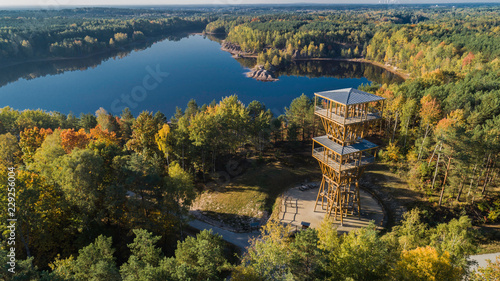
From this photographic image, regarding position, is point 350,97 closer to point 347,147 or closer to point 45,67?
point 347,147

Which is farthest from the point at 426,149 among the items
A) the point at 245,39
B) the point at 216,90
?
the point at 245,39

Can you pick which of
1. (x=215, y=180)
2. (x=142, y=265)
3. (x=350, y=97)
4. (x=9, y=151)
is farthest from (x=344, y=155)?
(x=9, y=151)

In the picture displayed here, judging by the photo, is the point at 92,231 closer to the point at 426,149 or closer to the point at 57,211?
the point at 57,211

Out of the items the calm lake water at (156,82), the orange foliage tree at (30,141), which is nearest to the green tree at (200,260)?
the orange foliage tree at (30,141)

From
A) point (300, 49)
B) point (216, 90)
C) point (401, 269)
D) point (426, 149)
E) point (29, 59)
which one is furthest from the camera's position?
point (300, 49)

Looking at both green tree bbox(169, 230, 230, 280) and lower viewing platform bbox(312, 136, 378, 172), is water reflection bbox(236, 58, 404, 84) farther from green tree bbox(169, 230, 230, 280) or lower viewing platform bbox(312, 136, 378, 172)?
green tree bbox(169, 230, 230, 280)

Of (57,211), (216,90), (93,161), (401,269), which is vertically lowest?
(216,90)
